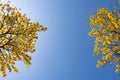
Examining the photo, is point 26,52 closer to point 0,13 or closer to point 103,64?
point 0,13

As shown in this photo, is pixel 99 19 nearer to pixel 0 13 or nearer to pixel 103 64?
pixel 103 64

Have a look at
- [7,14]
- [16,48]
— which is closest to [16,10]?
[7,14]

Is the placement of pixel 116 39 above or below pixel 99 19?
below

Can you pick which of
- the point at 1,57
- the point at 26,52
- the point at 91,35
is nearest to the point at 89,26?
the point at 91,35

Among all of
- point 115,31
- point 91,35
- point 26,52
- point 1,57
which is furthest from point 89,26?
point 1,57

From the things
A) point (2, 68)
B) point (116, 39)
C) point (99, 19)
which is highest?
point (99, 19)

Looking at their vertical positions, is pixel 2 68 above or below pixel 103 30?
below

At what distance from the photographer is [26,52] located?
Answer: 27891 millimetres

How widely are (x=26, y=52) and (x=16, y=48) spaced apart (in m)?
0.92

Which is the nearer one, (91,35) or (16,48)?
(16,48)

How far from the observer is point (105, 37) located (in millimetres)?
29188

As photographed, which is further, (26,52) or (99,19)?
(99,19)

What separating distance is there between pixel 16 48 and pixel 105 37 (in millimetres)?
7997

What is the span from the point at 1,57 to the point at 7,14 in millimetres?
3783
